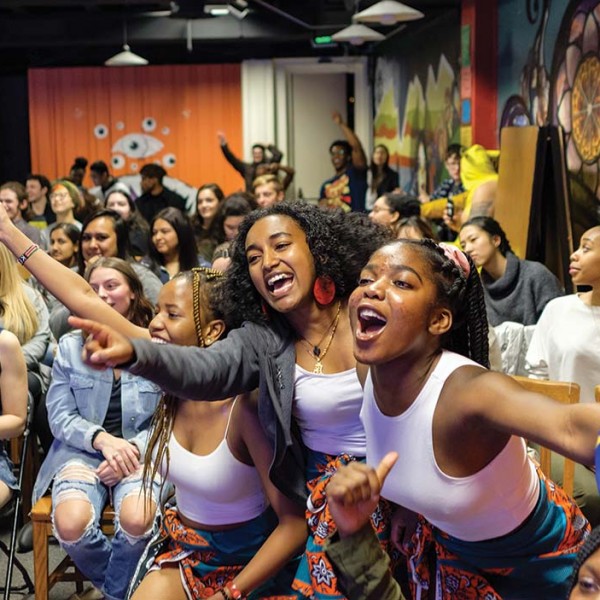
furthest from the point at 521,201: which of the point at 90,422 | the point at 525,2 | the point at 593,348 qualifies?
the point at 90,422

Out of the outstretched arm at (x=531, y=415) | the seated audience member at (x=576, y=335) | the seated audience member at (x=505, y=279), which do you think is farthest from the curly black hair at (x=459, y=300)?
the seated audience member at (x=505, y=279)

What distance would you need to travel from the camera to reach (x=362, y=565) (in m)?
1.50

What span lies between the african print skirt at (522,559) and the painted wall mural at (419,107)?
8.49 m

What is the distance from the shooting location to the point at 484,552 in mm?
1873

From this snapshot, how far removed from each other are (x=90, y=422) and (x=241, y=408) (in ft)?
4.17

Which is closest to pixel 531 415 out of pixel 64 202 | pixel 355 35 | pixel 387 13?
pixel 387 13

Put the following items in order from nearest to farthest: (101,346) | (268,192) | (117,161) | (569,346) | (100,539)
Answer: (101,346) < (100,539) < (569,346) < (268,192) < (117,161)

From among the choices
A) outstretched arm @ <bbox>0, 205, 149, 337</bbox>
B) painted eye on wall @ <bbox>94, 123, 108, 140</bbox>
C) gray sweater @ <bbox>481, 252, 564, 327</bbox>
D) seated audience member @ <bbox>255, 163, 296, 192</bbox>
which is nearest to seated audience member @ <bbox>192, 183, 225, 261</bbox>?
gray sweater @ <bbox>481, 252, 564, 327</bbox>

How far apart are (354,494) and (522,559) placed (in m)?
0.58

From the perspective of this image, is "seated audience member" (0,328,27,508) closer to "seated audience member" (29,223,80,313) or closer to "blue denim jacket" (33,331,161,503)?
"blue denim jacket" (33,331,161,503)

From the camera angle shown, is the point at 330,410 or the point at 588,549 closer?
the point at 588,549

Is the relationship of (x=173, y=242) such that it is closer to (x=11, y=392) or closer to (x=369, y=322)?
(x=11, y=392)

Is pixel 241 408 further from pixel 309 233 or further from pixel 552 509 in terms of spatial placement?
pixel 552 509

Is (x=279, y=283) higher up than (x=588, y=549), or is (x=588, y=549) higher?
(x=279, y=283)
